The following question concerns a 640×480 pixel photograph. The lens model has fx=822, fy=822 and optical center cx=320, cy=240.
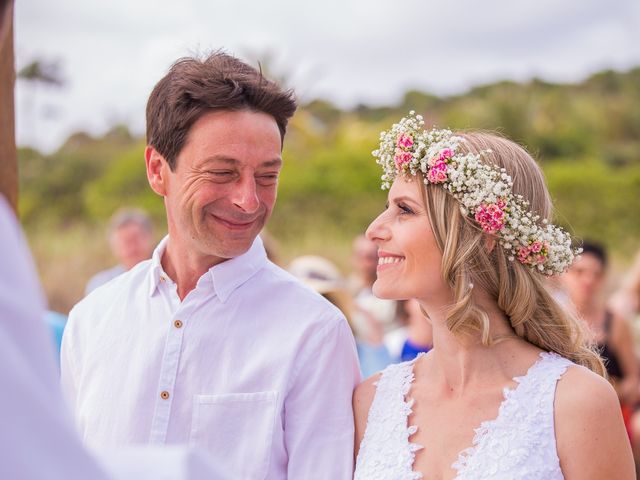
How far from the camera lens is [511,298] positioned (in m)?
3.09

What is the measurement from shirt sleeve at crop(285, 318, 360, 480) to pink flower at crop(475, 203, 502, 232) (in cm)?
64

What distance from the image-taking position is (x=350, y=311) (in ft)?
20.6

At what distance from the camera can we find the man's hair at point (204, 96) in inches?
117

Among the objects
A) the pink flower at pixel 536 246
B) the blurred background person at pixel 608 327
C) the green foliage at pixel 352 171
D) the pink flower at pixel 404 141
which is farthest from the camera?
the green foliage at pixel 352 171

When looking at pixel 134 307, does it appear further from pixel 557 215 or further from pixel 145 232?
pixel 145 232

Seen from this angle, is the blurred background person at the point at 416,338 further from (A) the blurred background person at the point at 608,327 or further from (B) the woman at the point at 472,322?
(B) the woman at the point at 472,322

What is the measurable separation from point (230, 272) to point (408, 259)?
25.7 inches

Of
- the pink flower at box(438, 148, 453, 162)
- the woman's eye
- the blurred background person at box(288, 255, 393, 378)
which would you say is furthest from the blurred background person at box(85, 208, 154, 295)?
the pink flower at box(438, 148, 453, 162)

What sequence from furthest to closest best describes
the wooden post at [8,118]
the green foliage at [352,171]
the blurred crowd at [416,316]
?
the green foliage at [352,171], the blurred crowd at [416,316], the wooden post at [8,118]

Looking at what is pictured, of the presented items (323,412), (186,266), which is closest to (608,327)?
(323,412)

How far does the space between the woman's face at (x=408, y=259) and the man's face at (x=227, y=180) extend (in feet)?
1.51

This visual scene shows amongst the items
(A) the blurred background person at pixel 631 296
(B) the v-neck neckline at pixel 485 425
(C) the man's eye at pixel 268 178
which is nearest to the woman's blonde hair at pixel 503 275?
(B) the v-neck neckline at pixel 485 425

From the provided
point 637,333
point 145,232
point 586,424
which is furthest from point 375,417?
point 637,333

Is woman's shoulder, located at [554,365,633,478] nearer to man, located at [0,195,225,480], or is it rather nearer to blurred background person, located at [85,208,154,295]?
man, located at [0,195,225,480]
